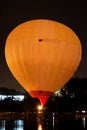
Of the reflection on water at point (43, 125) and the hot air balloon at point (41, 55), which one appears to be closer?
the hot air balloon at point (41, 55)

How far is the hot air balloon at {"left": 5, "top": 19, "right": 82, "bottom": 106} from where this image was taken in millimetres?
37062

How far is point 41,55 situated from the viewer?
37.0 metres

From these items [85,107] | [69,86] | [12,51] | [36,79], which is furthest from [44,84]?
[69,86]

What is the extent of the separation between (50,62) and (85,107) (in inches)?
2083

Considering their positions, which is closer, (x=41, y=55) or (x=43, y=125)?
(x=41, y=55)

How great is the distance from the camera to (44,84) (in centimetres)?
3719

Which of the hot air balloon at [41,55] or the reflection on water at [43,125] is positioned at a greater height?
the hot air balloon at [41,55]

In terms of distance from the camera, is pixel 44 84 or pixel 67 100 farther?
pixel 67 100

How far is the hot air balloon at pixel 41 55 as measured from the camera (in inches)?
1459

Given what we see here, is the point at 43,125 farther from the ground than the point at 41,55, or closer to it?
closer to it

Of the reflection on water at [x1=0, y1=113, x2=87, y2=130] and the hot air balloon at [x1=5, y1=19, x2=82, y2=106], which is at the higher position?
the hot air balloon at [x1=5, y1=19, x2=82, y2=106]

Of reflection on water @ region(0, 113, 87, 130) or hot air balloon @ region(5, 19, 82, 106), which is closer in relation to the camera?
hot air balloon @ region(5, 19, 82, 106)

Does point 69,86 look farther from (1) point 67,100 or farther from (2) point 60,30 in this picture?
(2) point 60,30

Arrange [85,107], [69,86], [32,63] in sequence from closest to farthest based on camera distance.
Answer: [32,63] < [85,107] < [69,86]
